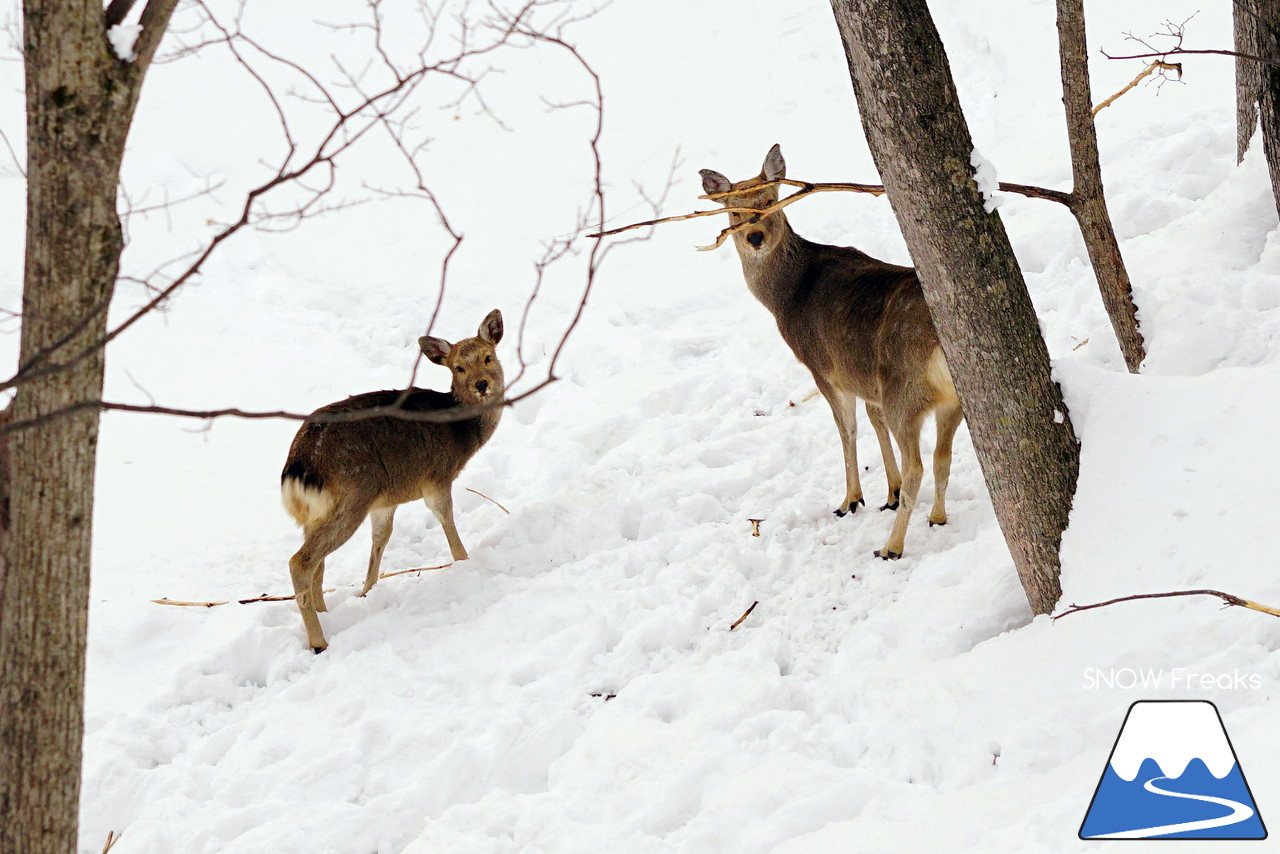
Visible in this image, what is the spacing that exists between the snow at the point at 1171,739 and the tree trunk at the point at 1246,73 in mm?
3547

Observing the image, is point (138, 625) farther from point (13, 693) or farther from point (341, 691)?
point (13, 693)

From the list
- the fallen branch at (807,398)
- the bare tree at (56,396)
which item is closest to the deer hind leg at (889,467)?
the fallen branch at (807,398)

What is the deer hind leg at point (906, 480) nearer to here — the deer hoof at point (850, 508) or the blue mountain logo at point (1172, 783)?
the deer hoof at point (850, 508)

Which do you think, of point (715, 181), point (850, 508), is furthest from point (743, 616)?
point (715, 181)

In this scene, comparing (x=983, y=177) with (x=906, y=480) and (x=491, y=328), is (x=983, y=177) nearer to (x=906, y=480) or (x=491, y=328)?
(x=906, y=480)

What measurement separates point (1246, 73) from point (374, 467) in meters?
5.72

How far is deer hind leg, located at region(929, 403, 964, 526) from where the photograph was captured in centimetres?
555

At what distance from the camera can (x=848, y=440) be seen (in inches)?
248

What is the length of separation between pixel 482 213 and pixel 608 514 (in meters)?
6.97

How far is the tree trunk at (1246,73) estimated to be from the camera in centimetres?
568

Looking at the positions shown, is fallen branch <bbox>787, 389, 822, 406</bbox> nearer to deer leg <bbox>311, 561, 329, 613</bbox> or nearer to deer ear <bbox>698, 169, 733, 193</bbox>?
deer ear <bbox>698, 169, 733, 193</bbox>

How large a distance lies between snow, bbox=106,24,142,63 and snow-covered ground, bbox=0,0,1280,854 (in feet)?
4.18

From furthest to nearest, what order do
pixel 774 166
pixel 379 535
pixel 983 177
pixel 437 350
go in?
pixel 774 166 → pixel 437 350 → pixel 379 535 → pixel 983 177

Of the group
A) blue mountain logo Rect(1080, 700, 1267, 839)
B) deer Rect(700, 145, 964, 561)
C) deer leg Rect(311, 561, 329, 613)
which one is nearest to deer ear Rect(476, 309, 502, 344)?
deer Rect(700, 145, 964, 561)
